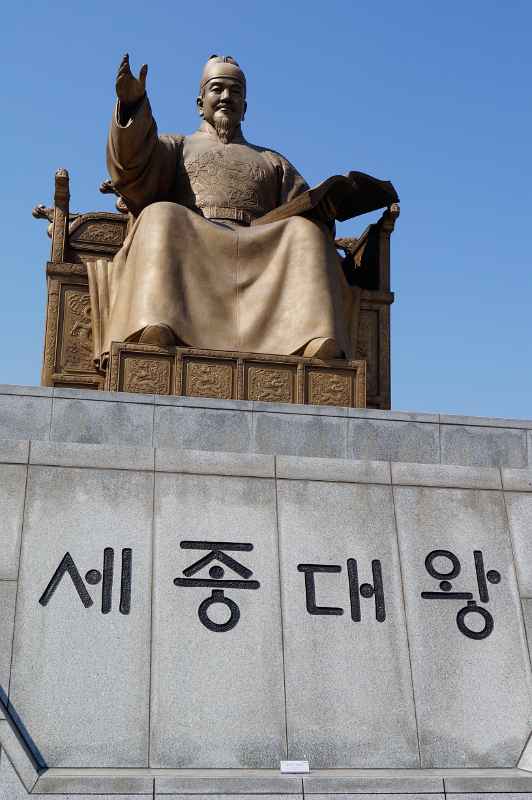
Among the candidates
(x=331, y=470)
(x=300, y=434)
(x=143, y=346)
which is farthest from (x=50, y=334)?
(x=331, y=470)

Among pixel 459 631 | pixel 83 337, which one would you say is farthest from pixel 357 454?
pixel 83 337

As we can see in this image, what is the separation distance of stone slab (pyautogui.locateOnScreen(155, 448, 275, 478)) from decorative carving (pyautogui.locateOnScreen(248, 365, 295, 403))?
47.2 inches

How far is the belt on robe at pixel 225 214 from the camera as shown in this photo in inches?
307

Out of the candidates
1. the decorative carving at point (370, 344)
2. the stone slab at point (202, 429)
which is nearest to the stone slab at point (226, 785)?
the stone slab at point (202, 429)

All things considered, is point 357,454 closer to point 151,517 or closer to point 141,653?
point 151,517

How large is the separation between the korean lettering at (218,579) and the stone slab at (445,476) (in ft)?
2.78

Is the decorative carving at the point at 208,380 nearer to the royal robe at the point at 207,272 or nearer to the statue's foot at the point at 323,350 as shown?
the royal robe at the point at 207,272

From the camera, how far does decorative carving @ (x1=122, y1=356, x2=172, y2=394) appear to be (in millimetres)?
6273

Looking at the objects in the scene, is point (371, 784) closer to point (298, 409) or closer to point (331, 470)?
point (331, 470)

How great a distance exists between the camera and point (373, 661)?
15.8 ft

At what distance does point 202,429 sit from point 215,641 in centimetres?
126

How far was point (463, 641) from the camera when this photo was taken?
16.2ft

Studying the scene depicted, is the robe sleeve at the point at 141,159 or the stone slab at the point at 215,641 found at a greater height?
the robe sleeve at the point at 141,159

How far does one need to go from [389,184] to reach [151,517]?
358 cm
